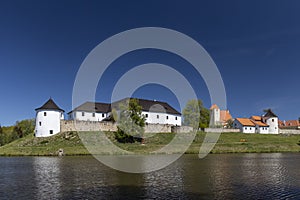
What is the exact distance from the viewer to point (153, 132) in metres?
73.2

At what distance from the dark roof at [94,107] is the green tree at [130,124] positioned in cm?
1931

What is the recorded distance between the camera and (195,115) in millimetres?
Result: 89000

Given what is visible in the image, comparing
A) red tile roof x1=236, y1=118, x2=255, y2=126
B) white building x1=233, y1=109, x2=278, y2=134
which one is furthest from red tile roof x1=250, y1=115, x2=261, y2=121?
red tile roof x1=236, y1=118, x2=255, y2=126

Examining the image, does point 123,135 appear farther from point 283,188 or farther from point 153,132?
point 283,188

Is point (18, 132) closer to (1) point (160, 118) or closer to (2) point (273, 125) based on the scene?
(1) point (160, 118)

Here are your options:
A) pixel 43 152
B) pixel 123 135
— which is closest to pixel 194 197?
pixel 43 152

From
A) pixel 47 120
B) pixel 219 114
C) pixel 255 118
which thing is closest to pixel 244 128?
pixel 255 118

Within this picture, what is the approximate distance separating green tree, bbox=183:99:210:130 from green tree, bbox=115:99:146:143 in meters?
29.6

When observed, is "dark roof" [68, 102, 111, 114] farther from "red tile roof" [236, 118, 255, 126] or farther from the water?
the water

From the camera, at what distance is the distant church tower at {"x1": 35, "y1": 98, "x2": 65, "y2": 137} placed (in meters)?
63.6

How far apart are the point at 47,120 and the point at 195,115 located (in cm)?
4764

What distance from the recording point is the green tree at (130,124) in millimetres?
58938

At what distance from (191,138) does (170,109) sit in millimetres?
26406

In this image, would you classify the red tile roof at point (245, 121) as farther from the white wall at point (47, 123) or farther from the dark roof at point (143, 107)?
the white wall at point (47, 123)
